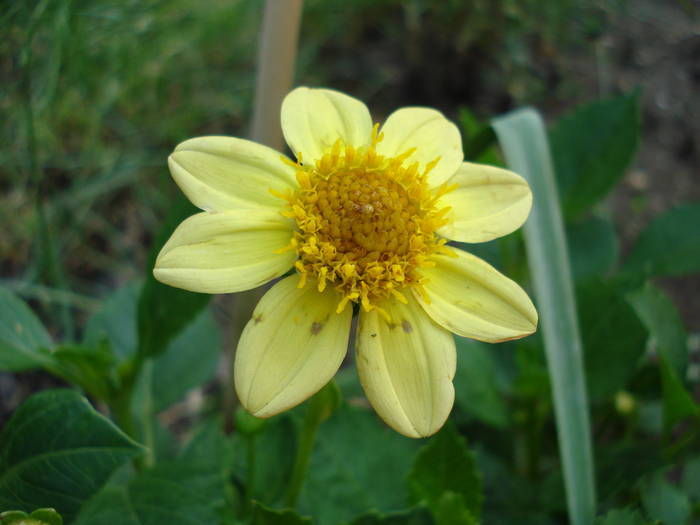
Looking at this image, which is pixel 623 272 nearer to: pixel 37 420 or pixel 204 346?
pixel 204 346

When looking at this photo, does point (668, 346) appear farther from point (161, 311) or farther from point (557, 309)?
point (161, 311)

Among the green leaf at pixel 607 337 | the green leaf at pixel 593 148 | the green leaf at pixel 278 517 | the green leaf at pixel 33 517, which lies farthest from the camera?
the green leaf at pixel 593 148

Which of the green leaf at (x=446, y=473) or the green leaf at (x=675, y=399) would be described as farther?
the green leaf at (x=675, y=399)

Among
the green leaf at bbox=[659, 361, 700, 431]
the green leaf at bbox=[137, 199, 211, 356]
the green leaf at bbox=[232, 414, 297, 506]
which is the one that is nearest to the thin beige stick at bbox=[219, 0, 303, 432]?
the green leaf at bbox=[137, 199, 211, 356]

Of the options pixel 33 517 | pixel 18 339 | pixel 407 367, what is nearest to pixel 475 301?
pixel 407 367

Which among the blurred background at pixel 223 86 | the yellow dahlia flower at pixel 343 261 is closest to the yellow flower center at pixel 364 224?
the yellow dahlia flower at pixel 343 261

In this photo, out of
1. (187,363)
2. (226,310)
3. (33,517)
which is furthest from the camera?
(226,310)

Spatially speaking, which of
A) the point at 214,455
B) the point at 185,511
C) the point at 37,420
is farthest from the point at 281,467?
the point at 37,420

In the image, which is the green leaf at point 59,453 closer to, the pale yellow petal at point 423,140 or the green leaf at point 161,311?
the green leaf at point 161,311
